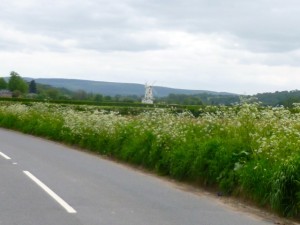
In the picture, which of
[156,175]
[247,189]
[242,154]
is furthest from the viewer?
[156,175]

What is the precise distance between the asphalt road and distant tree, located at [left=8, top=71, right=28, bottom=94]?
13424 cm

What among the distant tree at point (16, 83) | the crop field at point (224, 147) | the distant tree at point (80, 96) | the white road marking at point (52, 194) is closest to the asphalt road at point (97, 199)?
the white road marking at point (52, 194)

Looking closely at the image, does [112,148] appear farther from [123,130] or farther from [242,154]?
[242,154]

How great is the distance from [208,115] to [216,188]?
11.9 feet

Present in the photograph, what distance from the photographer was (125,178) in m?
14.4

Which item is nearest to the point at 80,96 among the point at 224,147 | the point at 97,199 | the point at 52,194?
the point at 224,147

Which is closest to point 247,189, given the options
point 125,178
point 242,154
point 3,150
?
point 242,154

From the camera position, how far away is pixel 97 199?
10945mm

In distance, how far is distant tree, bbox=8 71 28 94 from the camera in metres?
148

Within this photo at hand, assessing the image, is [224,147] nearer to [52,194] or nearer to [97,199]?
[97,199]

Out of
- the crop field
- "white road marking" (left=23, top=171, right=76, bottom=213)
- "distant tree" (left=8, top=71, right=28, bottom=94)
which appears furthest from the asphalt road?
"distant tree" (left=8, top=71, right=28, bottom=94)

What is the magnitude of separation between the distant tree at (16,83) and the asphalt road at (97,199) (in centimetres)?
13424

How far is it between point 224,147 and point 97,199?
3596mm

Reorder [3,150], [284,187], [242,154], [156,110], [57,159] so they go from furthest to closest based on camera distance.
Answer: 1. [3,150]
2. [156,110]
3. [57,159]
4. [242,154]
5. [284,187]
